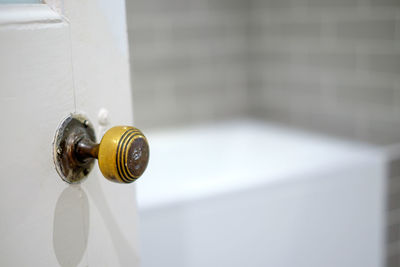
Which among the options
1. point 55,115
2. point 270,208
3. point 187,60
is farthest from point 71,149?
point 187,60

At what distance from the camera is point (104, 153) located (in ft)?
0.98

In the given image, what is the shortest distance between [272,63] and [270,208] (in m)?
0.95

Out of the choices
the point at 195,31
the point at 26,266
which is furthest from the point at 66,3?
the point at 195,31

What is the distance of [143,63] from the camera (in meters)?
1.77

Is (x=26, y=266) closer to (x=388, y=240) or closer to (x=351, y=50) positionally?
(x=388, y=240)

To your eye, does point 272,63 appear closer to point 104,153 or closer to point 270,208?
point 270,208

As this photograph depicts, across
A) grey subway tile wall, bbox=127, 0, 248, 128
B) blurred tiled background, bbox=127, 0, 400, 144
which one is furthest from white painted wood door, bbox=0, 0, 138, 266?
grey subway tile wall, bbox=127, 0, 248, 128

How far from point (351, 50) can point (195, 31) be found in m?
0.62

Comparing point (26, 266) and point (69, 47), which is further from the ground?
point (69, 47)

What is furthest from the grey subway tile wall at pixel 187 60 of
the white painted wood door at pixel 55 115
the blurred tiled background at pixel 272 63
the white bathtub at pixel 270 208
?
the white painted wood door at pixel 55 115

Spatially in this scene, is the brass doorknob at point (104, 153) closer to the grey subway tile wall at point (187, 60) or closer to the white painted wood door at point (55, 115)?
the white painted wood door at point (55, 115)

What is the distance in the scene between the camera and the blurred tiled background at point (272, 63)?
1513 mm

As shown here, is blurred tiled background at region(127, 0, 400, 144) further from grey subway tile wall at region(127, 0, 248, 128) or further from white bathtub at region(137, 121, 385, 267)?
white bathtub at region(137, 121, 385, 267)

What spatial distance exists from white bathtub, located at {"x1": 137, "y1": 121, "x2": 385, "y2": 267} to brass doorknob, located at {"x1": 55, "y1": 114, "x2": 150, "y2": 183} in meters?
0.66
